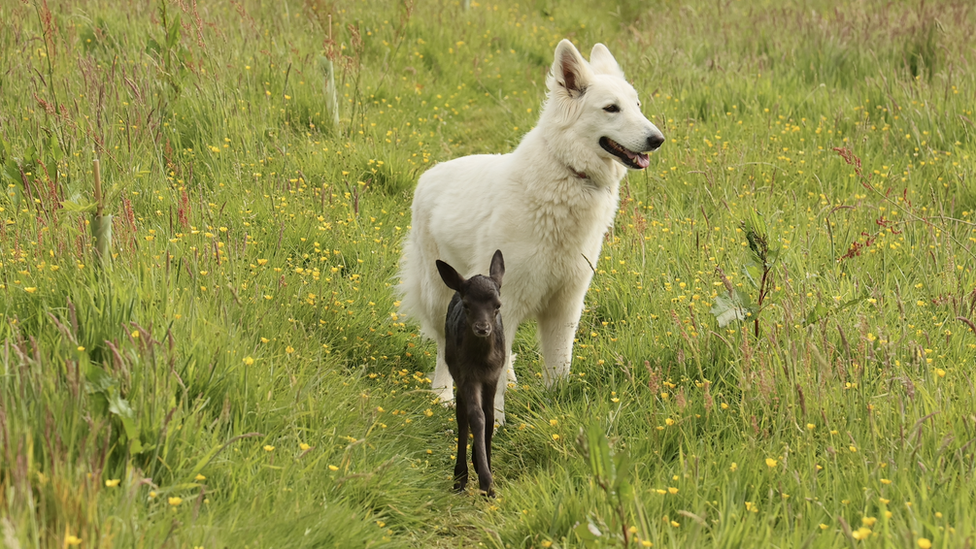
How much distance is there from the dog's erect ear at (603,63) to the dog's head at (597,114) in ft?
1.02

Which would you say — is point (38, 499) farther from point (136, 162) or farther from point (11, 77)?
point (11, 77)

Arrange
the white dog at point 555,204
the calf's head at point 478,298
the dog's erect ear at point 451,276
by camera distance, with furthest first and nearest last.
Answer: the white dog at point 555,204
the dog's erect ear at point 451,276
the calf's head at point 478,298

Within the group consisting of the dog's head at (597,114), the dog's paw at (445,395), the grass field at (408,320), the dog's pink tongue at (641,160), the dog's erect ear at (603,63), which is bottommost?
the dog's paw at (445,395)

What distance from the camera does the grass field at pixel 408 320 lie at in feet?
8.18

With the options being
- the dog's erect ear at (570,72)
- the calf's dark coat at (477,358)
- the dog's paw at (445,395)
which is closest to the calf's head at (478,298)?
the calf's dark coat at (477,358)

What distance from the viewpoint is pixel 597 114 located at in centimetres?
409

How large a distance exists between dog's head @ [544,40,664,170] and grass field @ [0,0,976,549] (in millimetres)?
799

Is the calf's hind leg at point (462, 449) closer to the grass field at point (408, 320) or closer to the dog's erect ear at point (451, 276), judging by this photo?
the grass field at point (408, 320)

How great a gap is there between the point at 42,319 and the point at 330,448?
1.22 metres

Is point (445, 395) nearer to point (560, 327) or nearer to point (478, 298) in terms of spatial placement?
point (560, 327)

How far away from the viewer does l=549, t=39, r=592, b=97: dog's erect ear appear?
419 centimetres

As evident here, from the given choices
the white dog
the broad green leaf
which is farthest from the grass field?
the white dog

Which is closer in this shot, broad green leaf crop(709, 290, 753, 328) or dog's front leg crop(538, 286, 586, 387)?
broad green leaf crop(709, 290, 753, 328)

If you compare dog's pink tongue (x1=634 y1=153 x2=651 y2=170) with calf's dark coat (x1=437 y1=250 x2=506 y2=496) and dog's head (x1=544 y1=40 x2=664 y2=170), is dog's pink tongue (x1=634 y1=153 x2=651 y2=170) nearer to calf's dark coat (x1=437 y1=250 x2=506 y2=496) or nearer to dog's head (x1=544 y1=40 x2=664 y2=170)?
dog's head (x1=544 y1=40 x2=664 y2=170)
